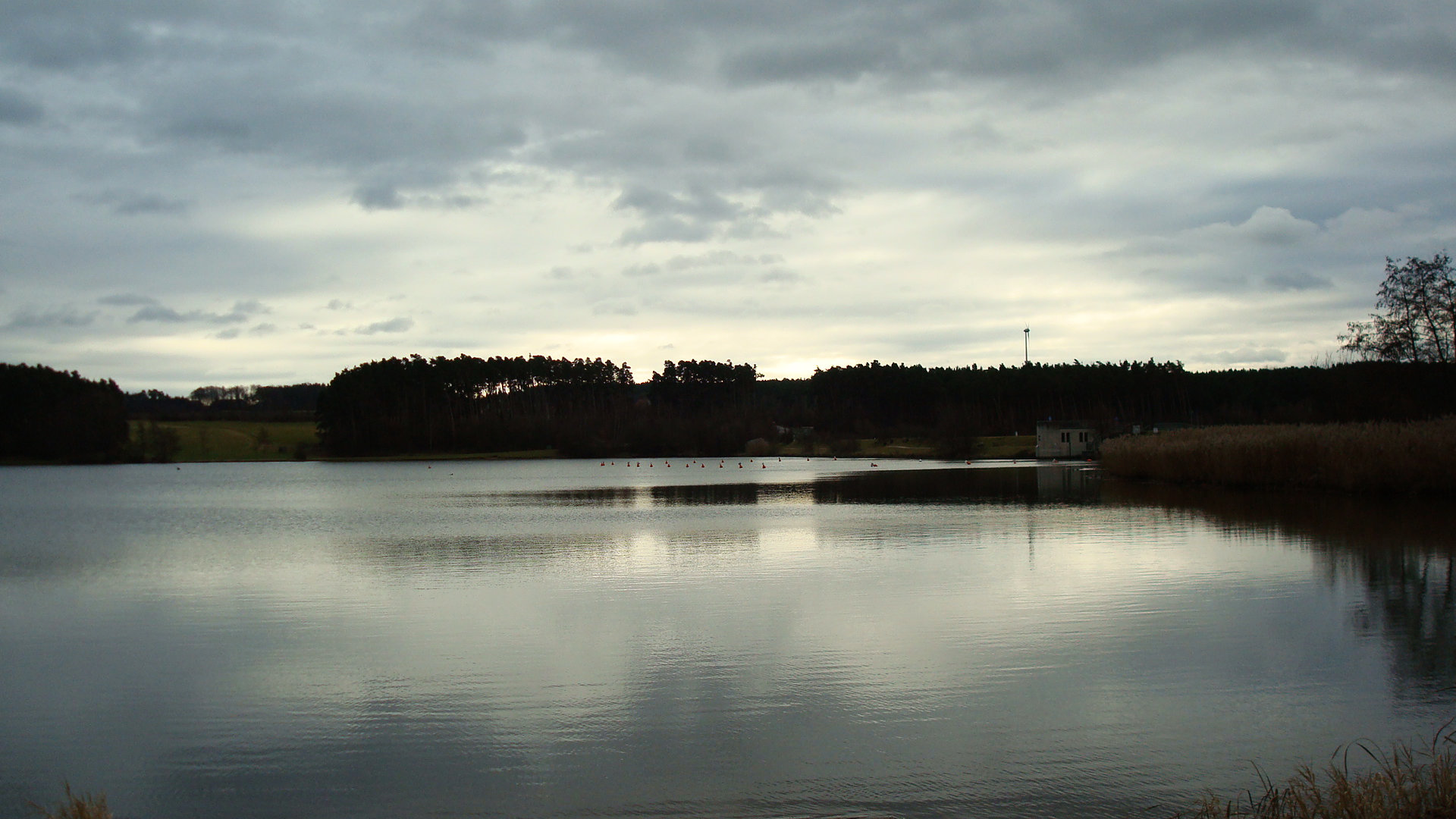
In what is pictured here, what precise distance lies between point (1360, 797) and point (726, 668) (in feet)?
17.8

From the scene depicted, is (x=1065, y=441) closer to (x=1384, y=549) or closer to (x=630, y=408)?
(x=1384, y=549)

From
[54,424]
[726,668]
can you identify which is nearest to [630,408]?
[54,424]

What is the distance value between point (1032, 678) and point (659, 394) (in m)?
136

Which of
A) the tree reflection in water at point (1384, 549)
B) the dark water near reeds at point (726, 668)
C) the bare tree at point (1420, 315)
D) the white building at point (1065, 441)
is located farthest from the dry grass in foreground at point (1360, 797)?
the white building at point (1065, 441)

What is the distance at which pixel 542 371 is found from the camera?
435 ft

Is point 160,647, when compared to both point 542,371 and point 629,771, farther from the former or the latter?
point 542,371

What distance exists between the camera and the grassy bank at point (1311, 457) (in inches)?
966

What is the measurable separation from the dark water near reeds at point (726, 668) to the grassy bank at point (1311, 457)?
10.7ft

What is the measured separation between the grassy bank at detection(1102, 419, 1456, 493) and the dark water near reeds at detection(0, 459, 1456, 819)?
3.26 m

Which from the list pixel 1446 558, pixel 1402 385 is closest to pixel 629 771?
pixel 1446 558

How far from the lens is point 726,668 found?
945 centimetres

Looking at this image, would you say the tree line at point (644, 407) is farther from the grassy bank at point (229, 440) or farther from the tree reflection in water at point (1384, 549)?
the tree reflection in water at point (1384, 549)

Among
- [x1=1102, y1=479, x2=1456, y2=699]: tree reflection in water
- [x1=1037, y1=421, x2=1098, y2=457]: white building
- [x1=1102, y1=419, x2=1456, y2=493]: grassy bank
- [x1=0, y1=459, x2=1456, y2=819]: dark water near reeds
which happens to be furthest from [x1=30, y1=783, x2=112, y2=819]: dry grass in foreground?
[x1=1037, y1=421, x2=1098, y2=457]: white building

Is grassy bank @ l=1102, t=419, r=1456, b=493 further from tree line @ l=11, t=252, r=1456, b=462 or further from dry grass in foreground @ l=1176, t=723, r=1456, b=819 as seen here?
tree line @ l=11, t=252, r=1456, b=462
